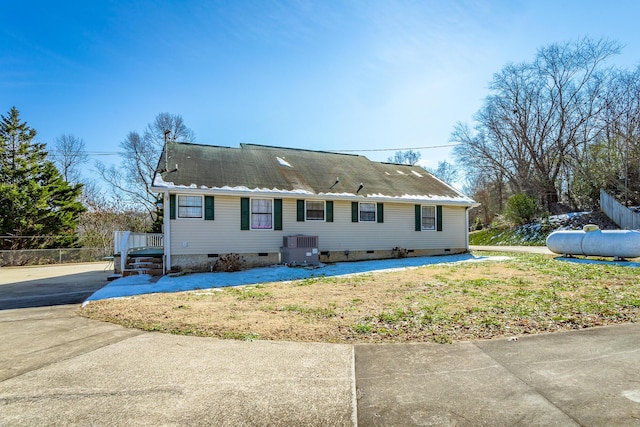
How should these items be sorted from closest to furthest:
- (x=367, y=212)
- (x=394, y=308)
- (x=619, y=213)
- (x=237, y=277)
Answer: (x=394, y=308) < (x=237, y=277) < (x=367, y=212) < (x=619, y=213)

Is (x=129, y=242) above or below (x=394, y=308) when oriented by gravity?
above

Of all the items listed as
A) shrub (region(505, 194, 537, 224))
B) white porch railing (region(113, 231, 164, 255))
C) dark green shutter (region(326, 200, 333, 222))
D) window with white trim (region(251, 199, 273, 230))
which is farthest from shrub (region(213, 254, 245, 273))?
shrub (region(505, 194, 537, 224))

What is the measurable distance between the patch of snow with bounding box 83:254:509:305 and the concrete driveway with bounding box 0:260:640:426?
156 inches

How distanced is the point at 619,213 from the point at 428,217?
13.2m

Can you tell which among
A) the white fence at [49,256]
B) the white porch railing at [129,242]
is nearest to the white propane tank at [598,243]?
the white porch railing at [129,242]

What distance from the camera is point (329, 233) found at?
13.5 m

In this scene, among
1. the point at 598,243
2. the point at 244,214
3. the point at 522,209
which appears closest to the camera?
the point at 598,243

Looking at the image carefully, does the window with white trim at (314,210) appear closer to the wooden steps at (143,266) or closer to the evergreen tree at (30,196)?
the wooden steps at (143,266)

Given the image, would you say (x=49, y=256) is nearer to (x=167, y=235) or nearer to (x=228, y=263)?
(x=167, y=235)

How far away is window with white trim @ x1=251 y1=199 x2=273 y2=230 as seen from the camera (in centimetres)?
1245

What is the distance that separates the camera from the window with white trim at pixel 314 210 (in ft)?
43.5

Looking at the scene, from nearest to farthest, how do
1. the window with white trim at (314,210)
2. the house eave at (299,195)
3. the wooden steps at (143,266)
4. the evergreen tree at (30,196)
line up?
the house eave at (299,195) < the wooden steps at (143,266) < the window with white trim at (314,210) < the evergreen tree at (30,196)

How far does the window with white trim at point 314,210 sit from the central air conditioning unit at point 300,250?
103cm

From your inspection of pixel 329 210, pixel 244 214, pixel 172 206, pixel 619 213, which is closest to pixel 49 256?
pixel 172 206
